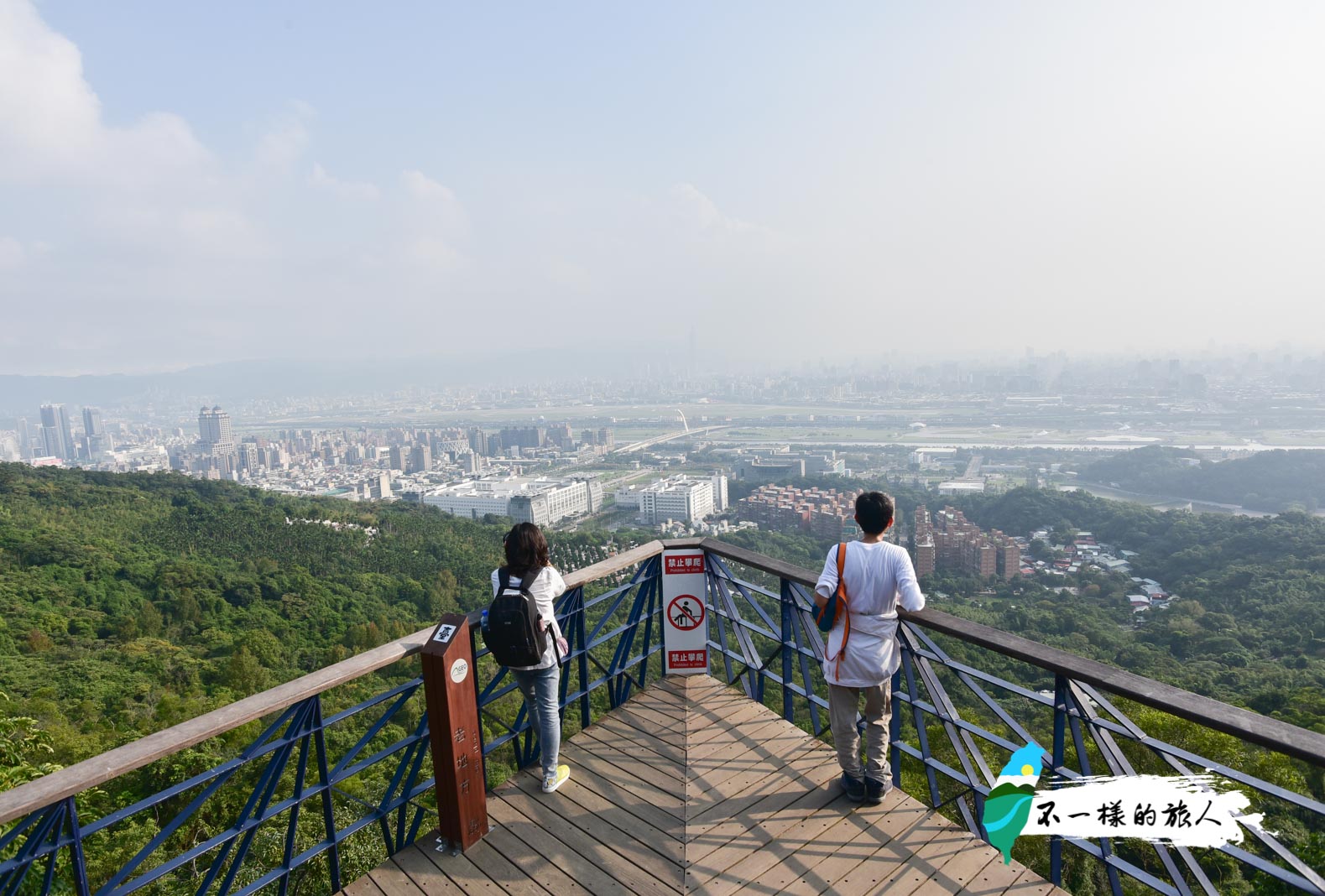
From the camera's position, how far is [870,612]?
2.37 metres

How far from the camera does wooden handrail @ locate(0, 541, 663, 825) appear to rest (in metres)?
1.58

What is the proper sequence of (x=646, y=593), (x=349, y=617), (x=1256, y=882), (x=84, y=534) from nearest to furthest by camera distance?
1. (x=1256, y=882)
2. (x=646, y=593)
3. (x=349, y=617)
4. (x=84, y=534)

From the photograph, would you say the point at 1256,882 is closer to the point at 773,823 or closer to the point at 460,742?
the point at 773,823

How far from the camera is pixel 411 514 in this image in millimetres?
42156

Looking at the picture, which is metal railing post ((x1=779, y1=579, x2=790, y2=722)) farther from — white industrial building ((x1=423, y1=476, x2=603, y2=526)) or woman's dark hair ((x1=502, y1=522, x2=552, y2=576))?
white industrial building ((x1=423, y1=476, x2=603, y2=526))

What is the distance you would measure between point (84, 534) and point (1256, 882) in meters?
39.9

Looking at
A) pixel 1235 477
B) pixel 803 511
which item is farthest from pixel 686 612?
pixel 1235 477

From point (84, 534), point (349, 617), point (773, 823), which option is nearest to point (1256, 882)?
point (773, 823)

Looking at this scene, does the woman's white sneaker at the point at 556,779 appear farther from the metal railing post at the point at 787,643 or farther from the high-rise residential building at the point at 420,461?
the high-rise residential building at the point at 420,461

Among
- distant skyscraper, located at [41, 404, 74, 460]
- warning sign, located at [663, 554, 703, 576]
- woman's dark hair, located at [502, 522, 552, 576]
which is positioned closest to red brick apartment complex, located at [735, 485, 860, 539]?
warning sign, located at [663, 554, 703, 576]

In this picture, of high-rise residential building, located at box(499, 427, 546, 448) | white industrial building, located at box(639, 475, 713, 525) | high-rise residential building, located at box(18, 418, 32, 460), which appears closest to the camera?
white industrial building, located at box(639, 475, 713, 525)

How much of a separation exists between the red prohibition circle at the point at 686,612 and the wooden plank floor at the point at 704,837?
696mm

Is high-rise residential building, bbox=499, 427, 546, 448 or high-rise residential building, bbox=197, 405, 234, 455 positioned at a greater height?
high-rise residential building, bbox=197, 405, 234, 455

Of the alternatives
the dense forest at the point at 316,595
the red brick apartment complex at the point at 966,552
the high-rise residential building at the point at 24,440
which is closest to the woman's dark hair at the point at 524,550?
the dense forest at the point at 316,595
